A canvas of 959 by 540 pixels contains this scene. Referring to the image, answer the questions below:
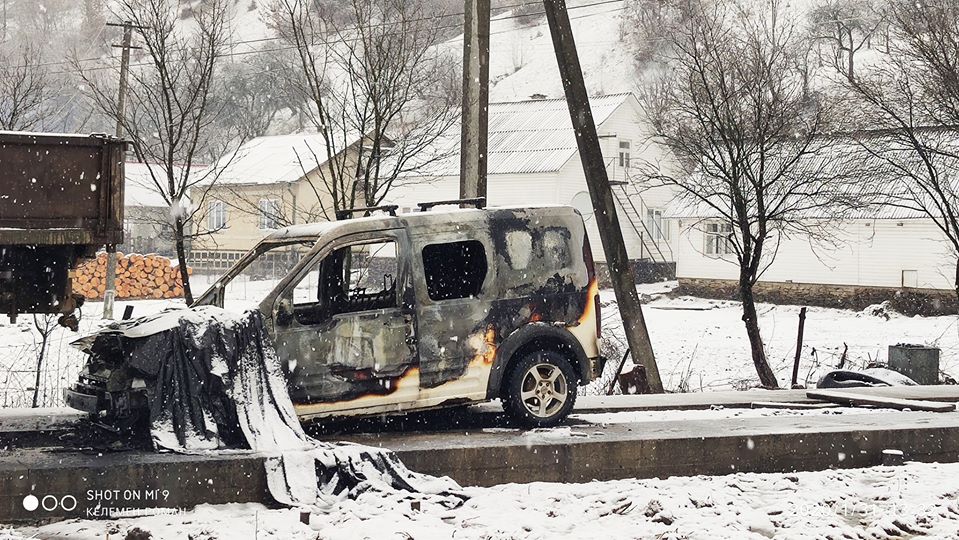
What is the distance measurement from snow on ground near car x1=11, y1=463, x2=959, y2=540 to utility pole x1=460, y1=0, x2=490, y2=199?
7103mm

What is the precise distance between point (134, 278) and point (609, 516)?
34.0m

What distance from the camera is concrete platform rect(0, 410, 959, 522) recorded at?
23.6 ft

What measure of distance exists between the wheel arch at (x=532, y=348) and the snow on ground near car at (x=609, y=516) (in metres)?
1.31

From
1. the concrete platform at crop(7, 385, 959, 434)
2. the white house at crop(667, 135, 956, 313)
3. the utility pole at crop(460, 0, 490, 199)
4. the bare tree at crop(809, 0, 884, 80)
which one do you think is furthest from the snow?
the concrete platform at crop(7, 385, 959, 434)

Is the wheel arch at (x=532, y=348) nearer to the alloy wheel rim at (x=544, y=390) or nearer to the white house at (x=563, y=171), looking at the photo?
the alloy wheel rim at (x=544, y=390)

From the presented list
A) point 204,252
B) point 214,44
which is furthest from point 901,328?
point 204,252

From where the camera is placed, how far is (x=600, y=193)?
13.8 metres

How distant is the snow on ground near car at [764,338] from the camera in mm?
19688

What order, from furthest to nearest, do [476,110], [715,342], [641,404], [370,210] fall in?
[715,342] → [476,110] → [641,404] → [370,210]

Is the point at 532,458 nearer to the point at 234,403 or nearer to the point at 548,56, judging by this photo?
the point at 234,403

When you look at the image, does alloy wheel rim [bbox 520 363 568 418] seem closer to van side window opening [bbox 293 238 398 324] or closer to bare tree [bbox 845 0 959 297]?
van side window opening [bbox 293 238 398 324]

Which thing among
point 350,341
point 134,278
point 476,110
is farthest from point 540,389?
point 134,278

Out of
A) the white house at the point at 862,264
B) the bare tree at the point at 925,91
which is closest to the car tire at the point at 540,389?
the bare tree at the point at 925,91

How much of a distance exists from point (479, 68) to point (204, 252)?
3493 cm
